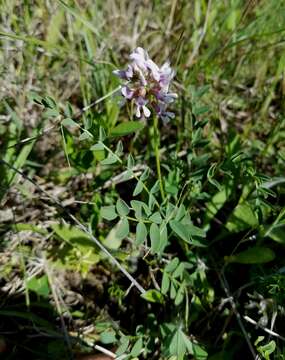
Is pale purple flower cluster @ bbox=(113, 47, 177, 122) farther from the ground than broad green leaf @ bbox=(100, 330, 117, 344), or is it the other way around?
pale purple flower cluster @ bbox=(113, 47, 177, 122)

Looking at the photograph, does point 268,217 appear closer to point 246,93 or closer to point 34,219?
point 246,93

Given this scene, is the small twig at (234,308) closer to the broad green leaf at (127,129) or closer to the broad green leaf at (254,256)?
the broad green leaf at (254,256)

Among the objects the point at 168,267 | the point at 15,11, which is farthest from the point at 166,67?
the point at 15,11

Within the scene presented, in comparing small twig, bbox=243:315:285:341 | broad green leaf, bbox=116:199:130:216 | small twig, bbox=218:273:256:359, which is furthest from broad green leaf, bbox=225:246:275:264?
broad green leaf, bbox=116:199:130:216

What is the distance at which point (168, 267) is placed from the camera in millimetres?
1583

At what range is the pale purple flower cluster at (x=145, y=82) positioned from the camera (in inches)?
54.3

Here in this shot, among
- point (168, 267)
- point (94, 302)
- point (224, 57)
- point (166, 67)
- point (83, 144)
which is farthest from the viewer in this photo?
point (224, 57)

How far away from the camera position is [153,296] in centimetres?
164

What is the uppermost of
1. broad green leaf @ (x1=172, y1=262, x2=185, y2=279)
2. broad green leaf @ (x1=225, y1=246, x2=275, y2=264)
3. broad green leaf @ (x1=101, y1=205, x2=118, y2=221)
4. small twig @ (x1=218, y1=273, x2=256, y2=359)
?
broad green leaf @ (x1=101, y1=205, x2=118, y2=221)

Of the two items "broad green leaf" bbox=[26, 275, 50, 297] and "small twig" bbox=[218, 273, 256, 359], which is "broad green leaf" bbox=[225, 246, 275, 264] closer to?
"small twig" bbox=[218, 273, 256, 359]

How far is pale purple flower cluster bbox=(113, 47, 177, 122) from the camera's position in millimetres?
1379

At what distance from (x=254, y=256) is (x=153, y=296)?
0.36 m

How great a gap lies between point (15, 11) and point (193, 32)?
29.1 inches

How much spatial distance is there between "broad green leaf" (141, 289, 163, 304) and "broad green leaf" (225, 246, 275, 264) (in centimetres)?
27
